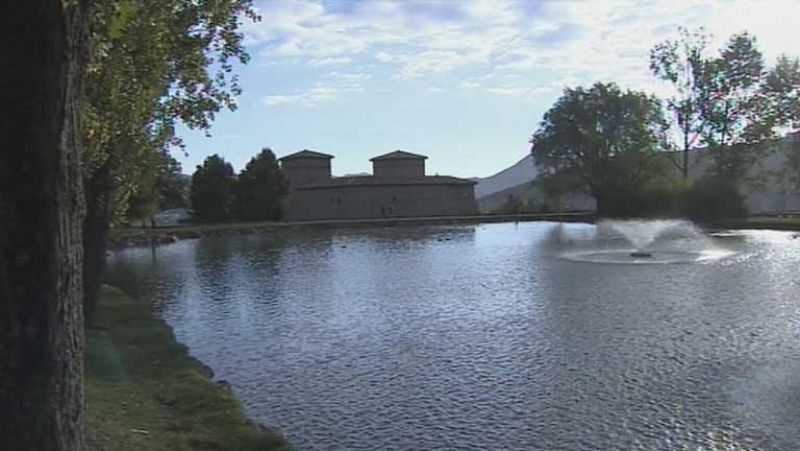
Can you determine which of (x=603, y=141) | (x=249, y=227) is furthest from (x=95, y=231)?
(x=603, y=141)

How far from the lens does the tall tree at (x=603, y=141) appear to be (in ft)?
212

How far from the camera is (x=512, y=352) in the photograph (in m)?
12.5

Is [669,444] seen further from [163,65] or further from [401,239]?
[401,239]

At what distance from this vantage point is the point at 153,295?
22516mm

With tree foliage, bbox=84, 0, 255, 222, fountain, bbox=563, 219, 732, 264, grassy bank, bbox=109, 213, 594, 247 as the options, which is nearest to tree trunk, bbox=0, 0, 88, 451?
tree foliage, bbox=84, 0, 255, 222

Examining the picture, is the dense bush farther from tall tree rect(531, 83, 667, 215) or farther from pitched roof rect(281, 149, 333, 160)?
pitched roof rect(281, 149, 333, 160)

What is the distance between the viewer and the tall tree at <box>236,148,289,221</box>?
256 feet

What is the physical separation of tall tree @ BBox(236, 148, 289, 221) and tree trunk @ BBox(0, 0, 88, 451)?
7490 centimetres

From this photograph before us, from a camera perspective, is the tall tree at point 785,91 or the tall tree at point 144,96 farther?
the tall tree at point 785,91

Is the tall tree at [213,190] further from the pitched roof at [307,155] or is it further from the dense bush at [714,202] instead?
the dense bush at [714,202]

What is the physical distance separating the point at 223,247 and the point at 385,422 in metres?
37.3

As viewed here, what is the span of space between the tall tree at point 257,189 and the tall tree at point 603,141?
28594mm

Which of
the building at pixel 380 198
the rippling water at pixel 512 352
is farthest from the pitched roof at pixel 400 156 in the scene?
the rippling water at pixel 512 352

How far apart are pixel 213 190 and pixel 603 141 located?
132 ft
